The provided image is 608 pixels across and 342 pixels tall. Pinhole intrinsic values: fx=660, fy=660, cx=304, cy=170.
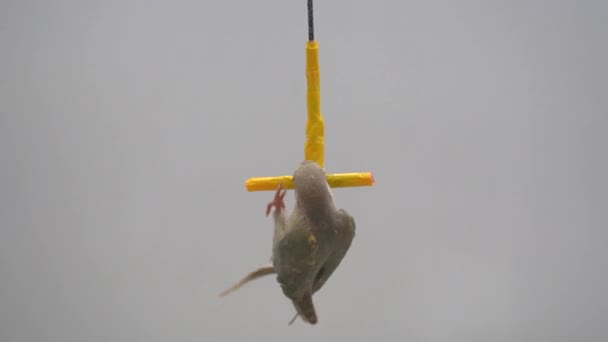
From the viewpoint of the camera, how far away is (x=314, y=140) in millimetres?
1138

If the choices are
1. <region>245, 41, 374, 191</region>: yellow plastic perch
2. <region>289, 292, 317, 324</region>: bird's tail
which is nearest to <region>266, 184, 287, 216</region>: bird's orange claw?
<region>245, 41, 374, 191</region>: yellow plastic perch

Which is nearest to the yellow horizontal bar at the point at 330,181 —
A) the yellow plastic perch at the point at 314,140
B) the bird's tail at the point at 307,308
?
the yellow plastic perch at the point at 314,140

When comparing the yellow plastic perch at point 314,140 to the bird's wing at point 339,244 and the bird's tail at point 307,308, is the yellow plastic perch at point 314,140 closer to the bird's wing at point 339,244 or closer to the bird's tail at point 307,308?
the bird's wing at point 339,244

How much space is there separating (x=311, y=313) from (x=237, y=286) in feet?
0.58

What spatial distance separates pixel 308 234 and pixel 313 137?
17cm

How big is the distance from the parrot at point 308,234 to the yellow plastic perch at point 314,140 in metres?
0.03

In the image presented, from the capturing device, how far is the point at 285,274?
1.09 meters

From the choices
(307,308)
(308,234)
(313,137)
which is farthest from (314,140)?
(307,308)

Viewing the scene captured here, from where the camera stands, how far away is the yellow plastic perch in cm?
110

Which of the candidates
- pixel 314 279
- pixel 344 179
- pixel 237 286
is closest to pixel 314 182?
pixel 344 179

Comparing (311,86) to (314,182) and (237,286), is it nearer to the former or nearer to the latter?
Answer: (314,182)

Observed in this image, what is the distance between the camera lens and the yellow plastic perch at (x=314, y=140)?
110 centimetres

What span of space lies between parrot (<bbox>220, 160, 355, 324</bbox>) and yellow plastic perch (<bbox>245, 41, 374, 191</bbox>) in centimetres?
3

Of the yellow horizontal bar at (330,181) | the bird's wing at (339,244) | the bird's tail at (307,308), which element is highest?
the yellow horizontal bar at (330,181)
